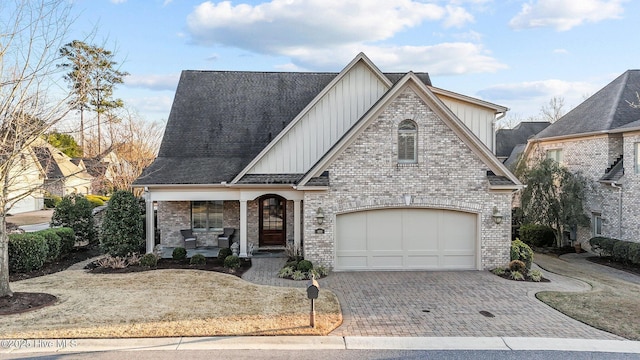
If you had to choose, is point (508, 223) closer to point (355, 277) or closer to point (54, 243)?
point (355, 277)

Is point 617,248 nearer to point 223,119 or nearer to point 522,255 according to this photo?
point 522,255

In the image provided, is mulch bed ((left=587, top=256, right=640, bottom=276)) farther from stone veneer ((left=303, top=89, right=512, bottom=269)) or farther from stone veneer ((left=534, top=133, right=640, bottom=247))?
stone veneer ((left=303, top=89, right=512, bottom=269))

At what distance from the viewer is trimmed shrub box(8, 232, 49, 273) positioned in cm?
1376

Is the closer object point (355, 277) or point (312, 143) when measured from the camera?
point (355, 277)

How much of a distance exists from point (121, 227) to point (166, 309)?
6.95 metres

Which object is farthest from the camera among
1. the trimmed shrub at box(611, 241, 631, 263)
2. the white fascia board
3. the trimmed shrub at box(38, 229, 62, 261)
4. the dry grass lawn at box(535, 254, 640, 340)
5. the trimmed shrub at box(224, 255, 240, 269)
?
the trimmed shrub at box(611, 241, 631, 263)

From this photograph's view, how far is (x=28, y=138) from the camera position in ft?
34.4

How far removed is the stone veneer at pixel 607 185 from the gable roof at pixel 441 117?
780cm

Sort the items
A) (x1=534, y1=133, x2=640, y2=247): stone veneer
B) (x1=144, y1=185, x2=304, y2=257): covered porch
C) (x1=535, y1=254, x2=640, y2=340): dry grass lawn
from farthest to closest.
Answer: (x1=144, y1=185, x2=304, y2=257): covered porch < (x1=534, y1=133, x2=640, y2=247): stone veneer < (x1=535, y1=254, x2=640, y2=340): dry grass lawn

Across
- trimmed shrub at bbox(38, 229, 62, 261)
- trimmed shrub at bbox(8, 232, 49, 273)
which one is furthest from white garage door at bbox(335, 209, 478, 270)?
trimmed shrub at bbox(38, 229, 62, 261)

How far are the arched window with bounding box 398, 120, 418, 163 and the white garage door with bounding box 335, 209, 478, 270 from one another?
1763 mm

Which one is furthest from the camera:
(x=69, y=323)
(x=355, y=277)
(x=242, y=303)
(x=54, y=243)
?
(x=54, y=243)

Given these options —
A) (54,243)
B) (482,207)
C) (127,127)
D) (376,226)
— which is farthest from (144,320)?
(127,127)

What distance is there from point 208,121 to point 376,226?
952cm
